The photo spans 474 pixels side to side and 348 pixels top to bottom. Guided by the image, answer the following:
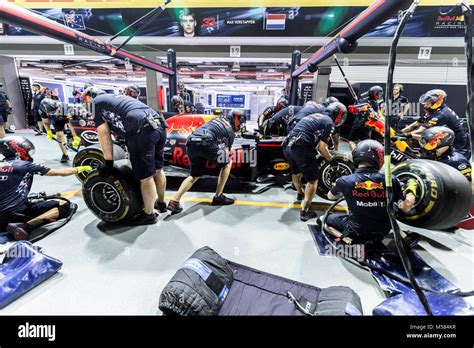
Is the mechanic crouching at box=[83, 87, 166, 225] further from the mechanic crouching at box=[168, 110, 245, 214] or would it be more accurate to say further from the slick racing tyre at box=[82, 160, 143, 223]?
the mechanic crouching at box=[168, 110, 245, 214]

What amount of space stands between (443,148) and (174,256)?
144 inches

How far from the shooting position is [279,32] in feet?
23.4

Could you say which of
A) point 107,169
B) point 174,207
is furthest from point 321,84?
point 107,169

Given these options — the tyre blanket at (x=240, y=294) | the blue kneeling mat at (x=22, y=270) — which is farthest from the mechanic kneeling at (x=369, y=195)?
the blue kneeling mat at (x=22, y=270)

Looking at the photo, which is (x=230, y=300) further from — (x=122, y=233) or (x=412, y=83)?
(x=412, y=83)

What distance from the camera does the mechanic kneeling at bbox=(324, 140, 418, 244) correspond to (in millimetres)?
2189

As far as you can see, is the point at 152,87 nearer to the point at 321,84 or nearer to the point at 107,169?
the point at 321,84

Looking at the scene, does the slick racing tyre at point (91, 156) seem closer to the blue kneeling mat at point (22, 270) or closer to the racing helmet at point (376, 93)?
the blue kneeling mat at point (22, 270)

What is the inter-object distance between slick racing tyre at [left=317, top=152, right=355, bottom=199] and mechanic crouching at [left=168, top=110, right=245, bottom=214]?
Answer: 5.03 feet

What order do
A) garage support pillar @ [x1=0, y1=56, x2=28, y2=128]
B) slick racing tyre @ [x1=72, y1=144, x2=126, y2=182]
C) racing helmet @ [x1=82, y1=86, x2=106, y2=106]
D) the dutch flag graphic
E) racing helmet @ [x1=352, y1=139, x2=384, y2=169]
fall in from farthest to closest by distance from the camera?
garage support pillar @ [x1=0, y1=56, x2=28, y2=128] → the dutch flag graphic → slick racing tyre @ [x1=72, y1=144, x2=126, y2=182] → racing helmet @ [x1=82, y1=86, x2=106, y2=106] → racing helmet @ [x1=352, y1=139, x2=384, y2=169]

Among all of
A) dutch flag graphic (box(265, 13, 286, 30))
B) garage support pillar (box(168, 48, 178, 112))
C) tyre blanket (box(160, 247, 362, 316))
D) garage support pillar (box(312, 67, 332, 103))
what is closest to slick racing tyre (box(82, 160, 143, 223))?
tyre blanket (box(160, 247, 362, 316))

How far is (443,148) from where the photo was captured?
119 inches
